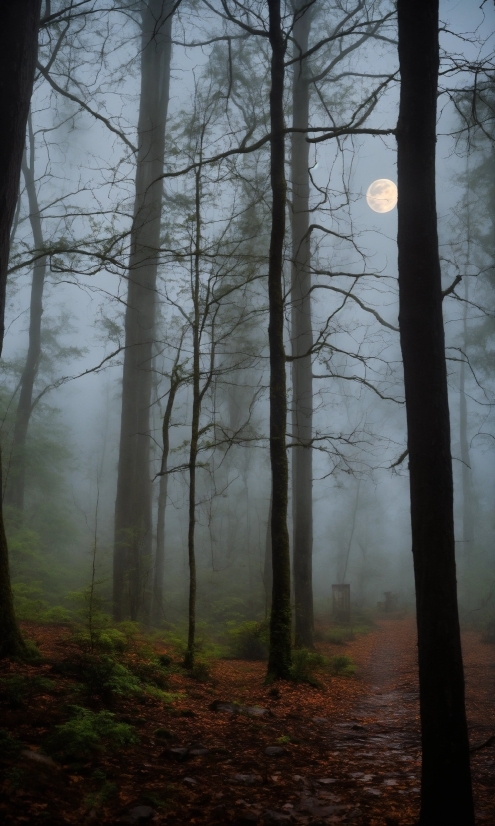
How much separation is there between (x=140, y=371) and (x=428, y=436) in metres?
10.7

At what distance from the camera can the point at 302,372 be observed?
526 inches

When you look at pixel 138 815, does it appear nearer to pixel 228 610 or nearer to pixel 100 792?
pixel 100 792

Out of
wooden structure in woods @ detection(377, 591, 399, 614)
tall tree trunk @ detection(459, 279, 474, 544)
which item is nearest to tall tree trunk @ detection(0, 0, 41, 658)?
wooden structure in woods @ detection(377, 591, 399, 614)

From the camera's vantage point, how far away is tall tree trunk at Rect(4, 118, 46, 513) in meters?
18.5

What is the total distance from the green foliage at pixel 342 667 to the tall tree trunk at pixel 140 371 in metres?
4.33

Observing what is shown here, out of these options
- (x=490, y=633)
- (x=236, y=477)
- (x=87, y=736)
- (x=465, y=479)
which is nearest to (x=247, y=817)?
(x=87, y=736)

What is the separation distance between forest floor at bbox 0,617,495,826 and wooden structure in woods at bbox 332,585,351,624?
42.4 ft

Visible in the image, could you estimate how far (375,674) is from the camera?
10.9m

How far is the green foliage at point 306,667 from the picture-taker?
8.23 metres

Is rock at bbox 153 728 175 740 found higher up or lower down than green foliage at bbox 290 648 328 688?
higher up

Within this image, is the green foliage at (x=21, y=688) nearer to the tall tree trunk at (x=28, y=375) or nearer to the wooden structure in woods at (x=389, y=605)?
the tall tree trunk at (x=28, y=375)

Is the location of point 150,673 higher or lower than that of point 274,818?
higher

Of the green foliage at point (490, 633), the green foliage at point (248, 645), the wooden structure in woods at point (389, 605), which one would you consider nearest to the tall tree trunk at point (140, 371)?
the green foliage at point (248, 645)

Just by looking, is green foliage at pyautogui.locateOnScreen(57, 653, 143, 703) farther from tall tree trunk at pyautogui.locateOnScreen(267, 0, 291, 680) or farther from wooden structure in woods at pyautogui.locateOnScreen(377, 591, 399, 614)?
wooden structure in woods at pyautogui.locateOnScreen(377, 591, 399, 614)
